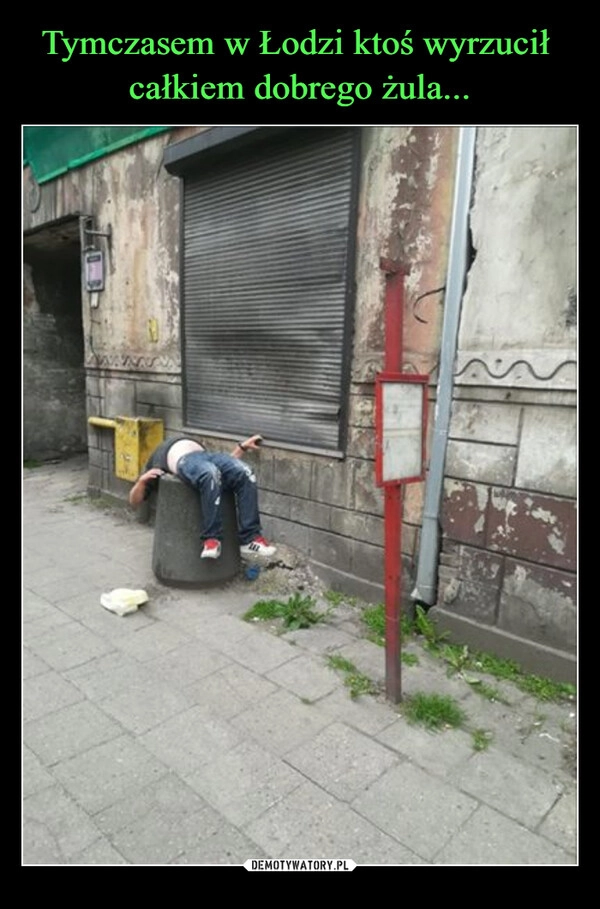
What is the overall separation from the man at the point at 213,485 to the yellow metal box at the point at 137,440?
1.33m

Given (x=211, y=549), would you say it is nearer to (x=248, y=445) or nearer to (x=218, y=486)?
(x=218, y=486)

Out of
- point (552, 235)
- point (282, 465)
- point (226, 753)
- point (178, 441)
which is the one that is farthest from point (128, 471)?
point (552, 235)

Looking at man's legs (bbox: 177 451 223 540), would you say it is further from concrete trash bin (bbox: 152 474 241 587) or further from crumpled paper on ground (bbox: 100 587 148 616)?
crumpled paper on ground (bbox: 100 587 148 616)

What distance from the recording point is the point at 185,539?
4.39 meters

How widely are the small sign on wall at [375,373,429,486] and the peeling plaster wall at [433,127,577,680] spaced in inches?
34.8

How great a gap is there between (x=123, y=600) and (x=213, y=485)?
1086mm

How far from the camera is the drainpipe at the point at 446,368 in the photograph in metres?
3.37

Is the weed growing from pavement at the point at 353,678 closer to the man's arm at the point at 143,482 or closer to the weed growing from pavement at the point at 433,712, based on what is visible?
the weed growing from pavement at the point at 433,712

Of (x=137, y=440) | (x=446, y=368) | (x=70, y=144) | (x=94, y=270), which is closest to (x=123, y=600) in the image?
(x=137, y=440)

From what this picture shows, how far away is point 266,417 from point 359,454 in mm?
1121

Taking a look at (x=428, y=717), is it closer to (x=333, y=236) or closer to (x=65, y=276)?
(x=333, y=236)

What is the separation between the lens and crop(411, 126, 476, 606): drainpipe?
3367mm

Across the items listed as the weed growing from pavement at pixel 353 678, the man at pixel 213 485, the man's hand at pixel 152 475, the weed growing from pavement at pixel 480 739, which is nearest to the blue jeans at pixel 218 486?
the man at pixel 213 485

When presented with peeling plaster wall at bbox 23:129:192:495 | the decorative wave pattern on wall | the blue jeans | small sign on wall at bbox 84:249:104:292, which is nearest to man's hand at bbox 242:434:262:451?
the blue jeans
